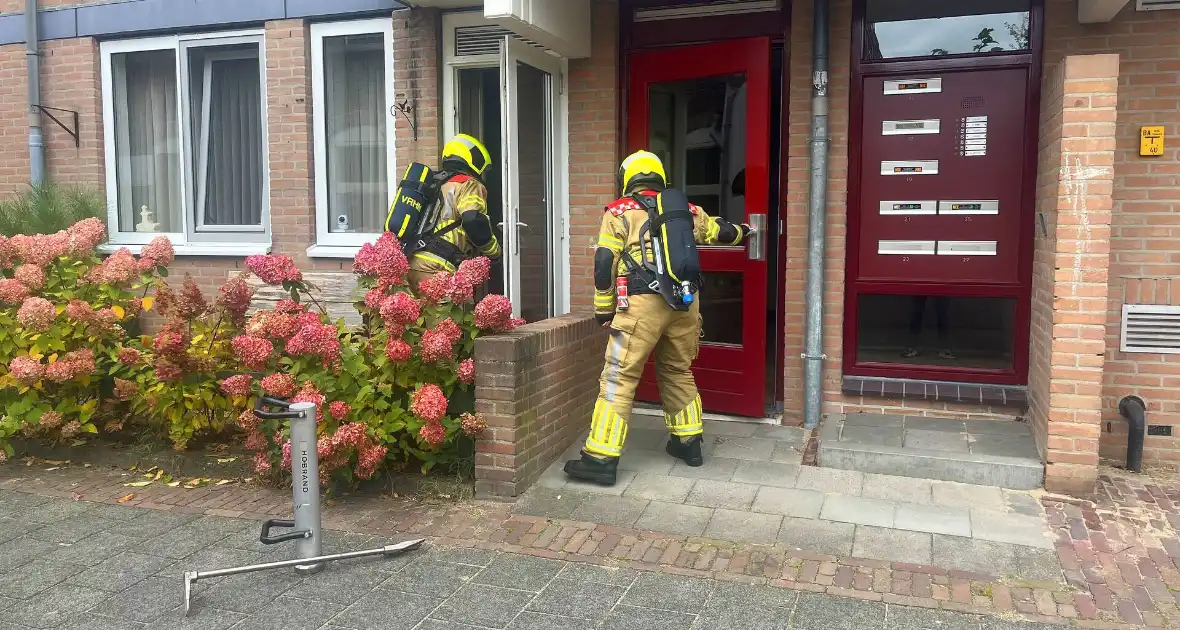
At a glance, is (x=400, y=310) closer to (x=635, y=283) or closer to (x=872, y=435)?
(x=635, y=283)

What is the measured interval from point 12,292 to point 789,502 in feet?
16.9

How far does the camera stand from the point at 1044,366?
17.1ft

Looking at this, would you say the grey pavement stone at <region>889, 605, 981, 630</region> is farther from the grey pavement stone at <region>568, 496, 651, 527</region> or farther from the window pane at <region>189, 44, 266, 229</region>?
the window pane at <region>189, 44, 266, 229</region>

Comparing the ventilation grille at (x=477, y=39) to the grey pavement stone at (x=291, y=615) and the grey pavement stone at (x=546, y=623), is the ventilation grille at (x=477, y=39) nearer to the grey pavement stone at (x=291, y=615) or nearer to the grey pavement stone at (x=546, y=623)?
the grey pavement stone at (x=291, y=615)

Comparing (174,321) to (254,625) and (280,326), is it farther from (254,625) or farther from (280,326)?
(254,625)

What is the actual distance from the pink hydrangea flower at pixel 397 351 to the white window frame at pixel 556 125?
2.03m

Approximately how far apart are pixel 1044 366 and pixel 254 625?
14.5 feet

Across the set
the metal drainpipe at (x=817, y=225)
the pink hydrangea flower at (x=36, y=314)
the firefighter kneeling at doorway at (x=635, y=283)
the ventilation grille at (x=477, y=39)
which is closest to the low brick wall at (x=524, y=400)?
the firefighter kneeling at doorway at (x=635, y=283)

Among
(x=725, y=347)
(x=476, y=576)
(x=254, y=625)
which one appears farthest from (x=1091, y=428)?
(x=254, y=625)

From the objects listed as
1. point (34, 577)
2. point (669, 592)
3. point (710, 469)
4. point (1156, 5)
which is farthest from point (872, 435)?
point (34, 577)

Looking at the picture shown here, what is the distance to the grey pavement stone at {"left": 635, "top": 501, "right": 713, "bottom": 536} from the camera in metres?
4.68

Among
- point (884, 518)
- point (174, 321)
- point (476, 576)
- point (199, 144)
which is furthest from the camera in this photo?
point (199, 144)

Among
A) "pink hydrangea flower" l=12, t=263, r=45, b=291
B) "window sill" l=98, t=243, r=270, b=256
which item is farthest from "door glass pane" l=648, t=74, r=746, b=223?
"pink hydrangea flower" l=12, t=263, r=45, b=291

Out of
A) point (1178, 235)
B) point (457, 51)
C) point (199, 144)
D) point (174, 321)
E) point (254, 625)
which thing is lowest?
point (254, 625)
